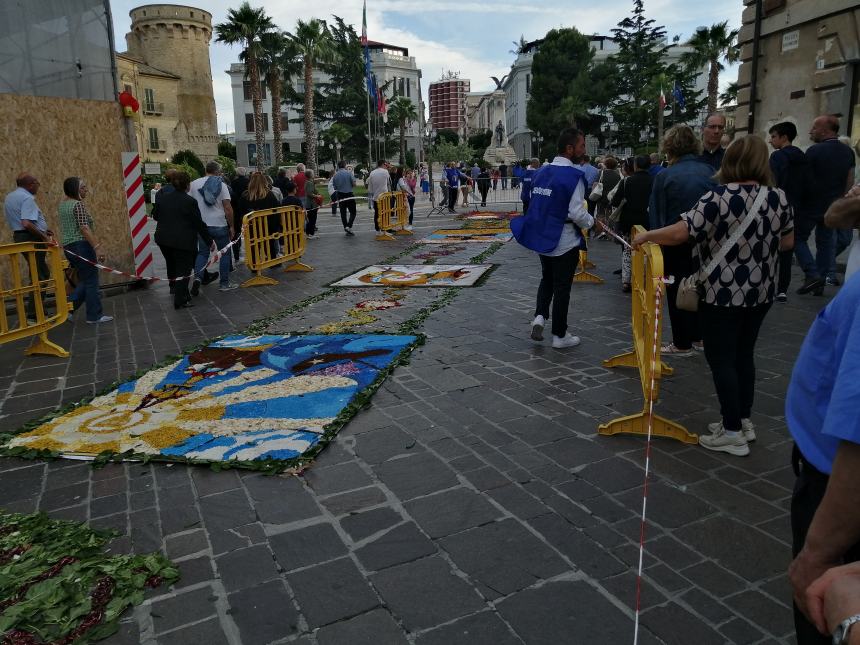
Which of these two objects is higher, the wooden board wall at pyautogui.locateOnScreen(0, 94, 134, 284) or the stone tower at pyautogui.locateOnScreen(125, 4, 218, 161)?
the stone tower at pyautogui.locateOnScreen(125, 4, 218, 161)

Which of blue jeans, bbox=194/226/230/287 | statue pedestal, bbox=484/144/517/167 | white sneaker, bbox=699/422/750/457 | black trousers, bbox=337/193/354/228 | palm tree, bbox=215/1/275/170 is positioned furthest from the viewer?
statue pedestal, bbox=484/144/517/167

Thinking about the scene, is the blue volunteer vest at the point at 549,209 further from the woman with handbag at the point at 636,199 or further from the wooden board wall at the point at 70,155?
the wooden board wall at the point at 70,155

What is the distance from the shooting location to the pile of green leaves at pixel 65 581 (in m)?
2.66

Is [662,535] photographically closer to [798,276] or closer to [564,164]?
[564,164]

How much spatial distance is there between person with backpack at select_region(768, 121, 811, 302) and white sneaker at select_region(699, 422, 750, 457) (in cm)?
453

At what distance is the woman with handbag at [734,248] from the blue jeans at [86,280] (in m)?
6.91

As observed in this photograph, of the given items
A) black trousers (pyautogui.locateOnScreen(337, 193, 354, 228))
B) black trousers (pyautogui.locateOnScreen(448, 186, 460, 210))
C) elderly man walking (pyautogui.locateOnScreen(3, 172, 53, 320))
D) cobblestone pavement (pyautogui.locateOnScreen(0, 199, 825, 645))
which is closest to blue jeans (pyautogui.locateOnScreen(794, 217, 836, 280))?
cobblestone pavement (pyautogui.locateOnScreen(0, 199, 825, 645))

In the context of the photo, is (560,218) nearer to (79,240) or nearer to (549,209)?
(549,209)

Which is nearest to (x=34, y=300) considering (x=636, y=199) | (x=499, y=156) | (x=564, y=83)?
(x=636, y=199)

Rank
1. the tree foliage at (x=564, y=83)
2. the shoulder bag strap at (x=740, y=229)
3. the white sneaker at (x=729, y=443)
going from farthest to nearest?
the tree foliage at (x=564, y=83), the white sneaker at (x=729, y=443), the shoulder bag strap at (x=740, y=229)

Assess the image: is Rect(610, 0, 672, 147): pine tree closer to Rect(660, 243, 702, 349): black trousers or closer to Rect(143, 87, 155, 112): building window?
Rect(143, 87, 155, 112): building window

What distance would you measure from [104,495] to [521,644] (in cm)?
256

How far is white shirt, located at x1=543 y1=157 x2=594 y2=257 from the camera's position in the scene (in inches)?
240

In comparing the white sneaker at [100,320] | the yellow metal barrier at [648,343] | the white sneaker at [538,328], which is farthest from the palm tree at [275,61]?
the yellow metal barrier at [648,343]
